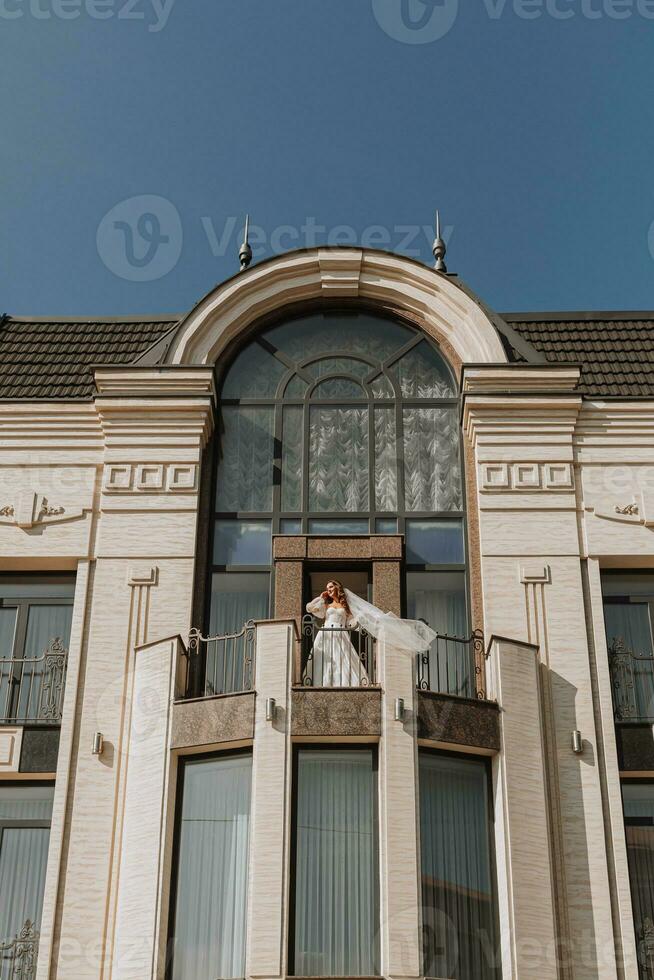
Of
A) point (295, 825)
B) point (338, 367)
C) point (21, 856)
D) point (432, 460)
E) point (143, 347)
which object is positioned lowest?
point (21, 856)

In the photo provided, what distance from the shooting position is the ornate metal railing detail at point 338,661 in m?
13.8

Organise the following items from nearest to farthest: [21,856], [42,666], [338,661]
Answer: [338,661], [21,856], [42,666]

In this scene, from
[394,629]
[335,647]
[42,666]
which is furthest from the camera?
[42,666]

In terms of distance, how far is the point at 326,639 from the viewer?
14094mm

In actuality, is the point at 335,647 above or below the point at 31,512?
below

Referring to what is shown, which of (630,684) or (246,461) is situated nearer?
(630,684)

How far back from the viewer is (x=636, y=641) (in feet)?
50.6

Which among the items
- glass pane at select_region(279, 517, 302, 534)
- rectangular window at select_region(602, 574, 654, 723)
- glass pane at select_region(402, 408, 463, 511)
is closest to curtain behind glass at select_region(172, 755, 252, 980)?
glass pane at select_region(279, 517, 302, 534)

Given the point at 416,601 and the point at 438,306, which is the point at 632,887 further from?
the point at 438,306

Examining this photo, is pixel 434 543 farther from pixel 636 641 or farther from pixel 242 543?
pixel 636 641

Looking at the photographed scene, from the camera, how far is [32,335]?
59.8 feet

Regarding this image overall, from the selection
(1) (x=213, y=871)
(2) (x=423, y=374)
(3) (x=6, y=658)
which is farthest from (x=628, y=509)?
(3) (x=6, y=658)

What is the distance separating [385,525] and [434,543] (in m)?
0.64

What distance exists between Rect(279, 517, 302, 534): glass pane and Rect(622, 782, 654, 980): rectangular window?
485 centimetres
